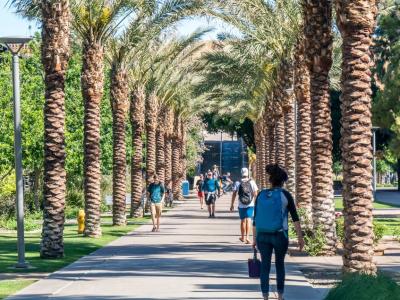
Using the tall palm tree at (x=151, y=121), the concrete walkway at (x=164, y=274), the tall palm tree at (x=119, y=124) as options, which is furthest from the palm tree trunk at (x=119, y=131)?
the tall palm tree at (x=151, y=121)

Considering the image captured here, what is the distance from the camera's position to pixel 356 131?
15.4 m

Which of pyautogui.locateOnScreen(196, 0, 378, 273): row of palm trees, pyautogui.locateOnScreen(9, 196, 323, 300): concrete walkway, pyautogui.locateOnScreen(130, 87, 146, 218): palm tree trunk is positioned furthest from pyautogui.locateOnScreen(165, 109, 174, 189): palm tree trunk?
pyautogui.locateOnScreen(9, 196, 323, 300): concrete walkway

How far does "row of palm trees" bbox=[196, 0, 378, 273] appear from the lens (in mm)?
15367

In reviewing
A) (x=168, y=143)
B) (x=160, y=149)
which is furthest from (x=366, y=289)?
(x=168, y=143)

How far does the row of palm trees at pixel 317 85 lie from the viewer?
50.4 ft

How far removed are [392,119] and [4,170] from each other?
2189 cm

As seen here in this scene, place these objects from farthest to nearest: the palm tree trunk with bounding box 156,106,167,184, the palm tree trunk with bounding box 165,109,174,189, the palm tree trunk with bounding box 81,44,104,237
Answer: the palm tree trunk with bounding box 165,109,174,189
the palm tree trunk with bounding box 156,106,167,184
the palm tree trunk with bounding box 81,44,104,237

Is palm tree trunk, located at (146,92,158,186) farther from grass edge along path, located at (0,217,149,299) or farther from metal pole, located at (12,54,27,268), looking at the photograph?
metal pole, located at (12,54,27,268)

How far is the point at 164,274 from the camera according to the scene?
1766cm

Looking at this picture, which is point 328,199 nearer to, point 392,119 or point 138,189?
point 138,189

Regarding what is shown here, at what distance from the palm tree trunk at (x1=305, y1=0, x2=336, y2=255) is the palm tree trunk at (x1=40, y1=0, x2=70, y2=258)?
208 inches

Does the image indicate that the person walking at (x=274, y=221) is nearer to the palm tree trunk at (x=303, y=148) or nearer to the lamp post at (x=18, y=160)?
the lamp post at (x=18, y=160)

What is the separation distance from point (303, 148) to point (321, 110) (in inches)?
203

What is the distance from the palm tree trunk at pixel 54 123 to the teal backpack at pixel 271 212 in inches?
389
